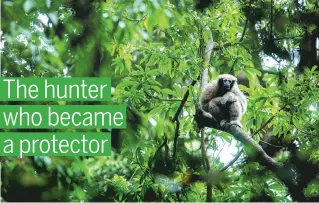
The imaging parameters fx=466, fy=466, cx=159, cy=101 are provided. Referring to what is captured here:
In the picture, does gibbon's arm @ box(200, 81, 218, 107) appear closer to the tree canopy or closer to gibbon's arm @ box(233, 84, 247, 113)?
gibbon's arm @ box(233, 84, 247, 113)

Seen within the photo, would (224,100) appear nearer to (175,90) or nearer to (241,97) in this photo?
(241,97)

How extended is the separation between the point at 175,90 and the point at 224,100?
3.78 feet

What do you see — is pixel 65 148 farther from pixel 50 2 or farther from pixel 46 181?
pixel 50 2

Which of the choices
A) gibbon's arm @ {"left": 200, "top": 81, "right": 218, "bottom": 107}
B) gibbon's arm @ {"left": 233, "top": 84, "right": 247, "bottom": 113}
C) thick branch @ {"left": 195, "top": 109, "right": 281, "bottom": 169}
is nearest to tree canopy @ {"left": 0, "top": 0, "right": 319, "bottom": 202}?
thick branch @ {"left": 195, "top": 109, "right": 281, "bottom": 169}

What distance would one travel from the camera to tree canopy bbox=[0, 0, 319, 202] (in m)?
2.30

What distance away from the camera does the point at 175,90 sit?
385 cm

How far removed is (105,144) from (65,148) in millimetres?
304

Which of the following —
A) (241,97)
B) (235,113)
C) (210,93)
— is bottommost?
(235,113)

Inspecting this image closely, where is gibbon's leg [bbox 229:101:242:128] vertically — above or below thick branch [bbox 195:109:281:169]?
above

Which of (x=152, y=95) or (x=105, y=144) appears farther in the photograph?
(x=152, y=95)

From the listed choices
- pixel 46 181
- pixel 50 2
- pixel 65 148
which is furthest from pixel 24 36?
pixel 46 181

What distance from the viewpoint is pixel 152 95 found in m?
3.96

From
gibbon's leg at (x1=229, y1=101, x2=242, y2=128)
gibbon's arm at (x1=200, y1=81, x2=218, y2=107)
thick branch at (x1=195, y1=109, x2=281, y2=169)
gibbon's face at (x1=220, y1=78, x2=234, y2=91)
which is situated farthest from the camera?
gibbon's arm at (x1=200, y1=81, x2=218, y2=107)

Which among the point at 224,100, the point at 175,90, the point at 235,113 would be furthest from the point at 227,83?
the point at 175,90
